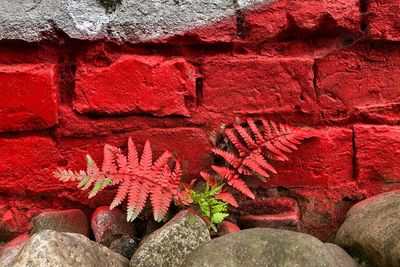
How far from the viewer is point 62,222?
6.97ft

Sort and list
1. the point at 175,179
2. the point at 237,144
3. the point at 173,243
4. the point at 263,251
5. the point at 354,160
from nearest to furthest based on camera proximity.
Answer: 1. the point at 263,251
2. the point at 173,243
3. the point at 175,179
4. the point at 237,144
5. the point at 354,160

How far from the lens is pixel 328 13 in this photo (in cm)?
214

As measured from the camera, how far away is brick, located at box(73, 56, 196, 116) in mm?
2123

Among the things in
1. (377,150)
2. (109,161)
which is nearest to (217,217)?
(109,161)

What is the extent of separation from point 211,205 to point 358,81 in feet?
2.93

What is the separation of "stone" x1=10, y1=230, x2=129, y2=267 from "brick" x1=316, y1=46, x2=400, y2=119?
48.3 inches

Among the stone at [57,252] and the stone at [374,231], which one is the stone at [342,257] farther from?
the stone at [57,252]

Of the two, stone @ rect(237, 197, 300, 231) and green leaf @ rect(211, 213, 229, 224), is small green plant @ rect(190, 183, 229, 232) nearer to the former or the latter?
green leaf @ rect(211, 213, 229, 224)

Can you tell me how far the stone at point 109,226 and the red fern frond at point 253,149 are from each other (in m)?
0.41

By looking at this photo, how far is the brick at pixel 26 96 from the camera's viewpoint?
2090 millimetres

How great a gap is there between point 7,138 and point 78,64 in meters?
0.46

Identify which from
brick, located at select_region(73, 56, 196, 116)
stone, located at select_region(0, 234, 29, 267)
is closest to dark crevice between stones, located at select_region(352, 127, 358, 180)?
brick, located at select_region(73, 56, 196, 116)

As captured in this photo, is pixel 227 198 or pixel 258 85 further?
pixel 258 85

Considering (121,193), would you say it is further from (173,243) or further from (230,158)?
(230,158)
